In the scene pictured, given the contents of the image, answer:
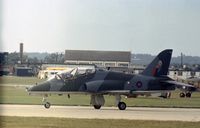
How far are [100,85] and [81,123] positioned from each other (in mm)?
10179

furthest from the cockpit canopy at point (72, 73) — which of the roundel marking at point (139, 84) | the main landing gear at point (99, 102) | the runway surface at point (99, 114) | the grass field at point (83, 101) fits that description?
the grass field at point (83, 101)

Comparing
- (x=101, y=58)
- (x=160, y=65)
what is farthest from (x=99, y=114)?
(x=101, y=58)

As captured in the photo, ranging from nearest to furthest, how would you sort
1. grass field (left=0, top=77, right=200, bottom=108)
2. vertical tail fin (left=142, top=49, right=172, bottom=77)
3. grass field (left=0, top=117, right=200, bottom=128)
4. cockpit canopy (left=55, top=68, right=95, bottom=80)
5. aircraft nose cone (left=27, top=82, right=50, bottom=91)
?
grass field (left=0, top=117, right=200, bottom=128)
aircraft nose cone (left=27, top=82, right=50, bottom=91)
cockpit canopy (left=55, top=68, right=95, bottom=80)
vertical tail fin (left=142, top=49, right=172, bottom=77)
grass field (left=0, top=77, right=200, bottom=108)

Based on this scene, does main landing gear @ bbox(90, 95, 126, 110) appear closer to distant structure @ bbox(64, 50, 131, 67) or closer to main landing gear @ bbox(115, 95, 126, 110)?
main landing gear @ bbox(115, 95, 126, 110)

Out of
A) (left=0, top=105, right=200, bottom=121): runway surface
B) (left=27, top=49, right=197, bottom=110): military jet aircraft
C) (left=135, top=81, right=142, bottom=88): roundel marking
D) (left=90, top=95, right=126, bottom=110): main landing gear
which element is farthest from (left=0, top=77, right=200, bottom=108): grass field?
(left=0, top=105, right=200, bottom=121): runway surface

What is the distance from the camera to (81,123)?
20.0 meters

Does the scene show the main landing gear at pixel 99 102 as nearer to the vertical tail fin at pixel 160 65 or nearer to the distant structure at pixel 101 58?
the vertical tail fin at pixel 160 65

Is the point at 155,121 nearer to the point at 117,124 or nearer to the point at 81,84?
the point at 117,124

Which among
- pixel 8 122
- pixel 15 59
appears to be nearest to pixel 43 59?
pixel 15 59

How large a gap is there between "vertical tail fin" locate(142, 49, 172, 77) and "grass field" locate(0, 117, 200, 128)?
36.2ft

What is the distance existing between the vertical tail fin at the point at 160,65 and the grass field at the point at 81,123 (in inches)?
435

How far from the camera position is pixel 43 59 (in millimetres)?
167625

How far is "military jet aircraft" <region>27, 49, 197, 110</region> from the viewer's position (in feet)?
96.8

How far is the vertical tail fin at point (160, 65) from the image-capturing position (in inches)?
1273
